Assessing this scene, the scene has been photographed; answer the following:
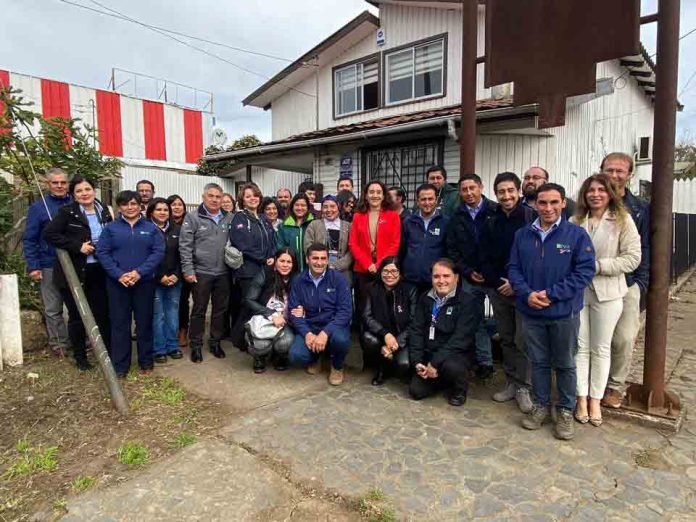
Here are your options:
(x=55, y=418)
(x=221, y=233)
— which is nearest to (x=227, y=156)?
(x=221, y=233)

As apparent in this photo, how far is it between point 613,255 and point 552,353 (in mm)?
843

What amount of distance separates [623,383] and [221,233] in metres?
4.03

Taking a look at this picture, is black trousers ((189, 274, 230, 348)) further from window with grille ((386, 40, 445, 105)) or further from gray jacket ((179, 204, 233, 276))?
window with grille ((386, 40, 445, 105))

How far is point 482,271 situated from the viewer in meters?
4.00

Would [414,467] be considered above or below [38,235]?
below

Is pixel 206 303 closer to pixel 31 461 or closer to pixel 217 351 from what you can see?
pixel 217 351

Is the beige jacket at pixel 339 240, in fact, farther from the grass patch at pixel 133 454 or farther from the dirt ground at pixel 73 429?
the grass patch at pixel 133 454

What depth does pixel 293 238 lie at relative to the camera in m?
5.22

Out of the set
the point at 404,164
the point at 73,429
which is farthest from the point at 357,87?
the point at 73,429

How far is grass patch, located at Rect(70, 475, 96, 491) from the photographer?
107 inches

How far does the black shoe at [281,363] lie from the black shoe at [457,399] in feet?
5.61

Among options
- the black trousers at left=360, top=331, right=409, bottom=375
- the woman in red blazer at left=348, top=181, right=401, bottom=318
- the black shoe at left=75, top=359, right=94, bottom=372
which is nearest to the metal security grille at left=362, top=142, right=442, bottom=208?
the woman in red blazer at left=348, top=181, right=401, bottom=318

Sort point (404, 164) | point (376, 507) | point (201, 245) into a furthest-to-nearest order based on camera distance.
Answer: point (404, 164) < point (201, 245) < point (376, 507)

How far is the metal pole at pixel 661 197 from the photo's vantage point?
11.0 feet
